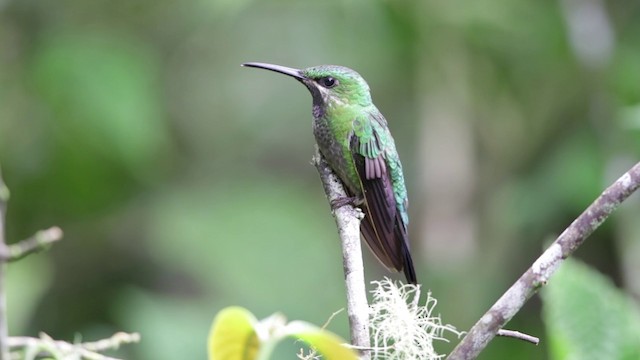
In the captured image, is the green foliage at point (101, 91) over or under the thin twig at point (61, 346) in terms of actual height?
over

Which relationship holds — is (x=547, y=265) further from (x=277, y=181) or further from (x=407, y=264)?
(x=277, y=181)

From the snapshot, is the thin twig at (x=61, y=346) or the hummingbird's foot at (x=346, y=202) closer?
the thin twig at (x=61, y=346)

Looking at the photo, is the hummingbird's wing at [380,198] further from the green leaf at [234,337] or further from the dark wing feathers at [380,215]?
the green leaf at [234,337]

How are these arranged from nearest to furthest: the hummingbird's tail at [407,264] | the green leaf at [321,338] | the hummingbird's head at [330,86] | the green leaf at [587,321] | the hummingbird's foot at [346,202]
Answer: the green leaf at [321,338] → the green leaf at [587,321] → the hummingbird's foot at [346,202] → the hummingbird's tail at [407,264] → the hummingbird's head at [330,86]

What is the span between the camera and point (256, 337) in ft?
4.97

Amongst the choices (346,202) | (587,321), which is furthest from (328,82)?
(587,321)

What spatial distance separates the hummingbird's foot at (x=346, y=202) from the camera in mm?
2631

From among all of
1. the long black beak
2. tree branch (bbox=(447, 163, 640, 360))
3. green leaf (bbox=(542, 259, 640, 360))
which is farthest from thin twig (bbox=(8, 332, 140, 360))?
the long black beak

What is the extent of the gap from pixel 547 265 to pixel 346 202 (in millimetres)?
969

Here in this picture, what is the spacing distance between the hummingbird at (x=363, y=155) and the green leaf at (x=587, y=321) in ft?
3.40

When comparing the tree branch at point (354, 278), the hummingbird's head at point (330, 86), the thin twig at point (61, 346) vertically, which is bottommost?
the thin twig at point (61, 346)

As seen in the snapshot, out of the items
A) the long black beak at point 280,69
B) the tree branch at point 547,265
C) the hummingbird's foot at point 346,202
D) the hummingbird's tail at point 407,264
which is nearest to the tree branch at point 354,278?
the hummingbird's foot at point 346,202

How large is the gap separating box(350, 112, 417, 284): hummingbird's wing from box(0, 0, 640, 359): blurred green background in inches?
76.1

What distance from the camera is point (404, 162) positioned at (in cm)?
588
